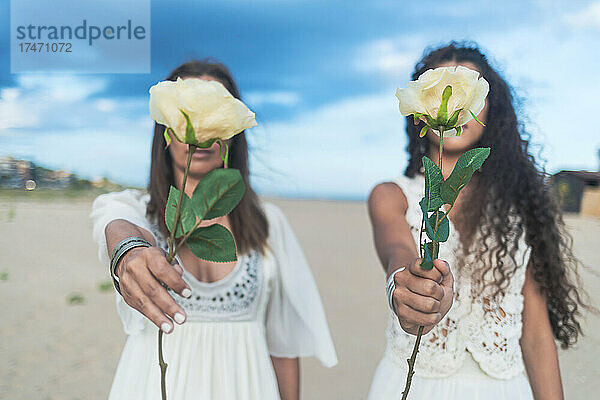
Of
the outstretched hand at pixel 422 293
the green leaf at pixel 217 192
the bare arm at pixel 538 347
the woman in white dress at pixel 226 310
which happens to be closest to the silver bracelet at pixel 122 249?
the green leaf at pixel 217 192

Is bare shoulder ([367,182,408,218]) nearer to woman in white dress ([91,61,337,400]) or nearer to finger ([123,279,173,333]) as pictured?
woman in white dress ([91,61,337,400])

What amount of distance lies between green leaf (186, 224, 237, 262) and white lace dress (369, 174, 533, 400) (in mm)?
598

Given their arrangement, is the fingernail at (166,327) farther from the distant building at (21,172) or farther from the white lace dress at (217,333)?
the distant building at (21,172)

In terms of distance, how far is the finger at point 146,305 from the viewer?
0.46 metres

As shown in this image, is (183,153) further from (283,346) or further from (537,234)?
(537,234)

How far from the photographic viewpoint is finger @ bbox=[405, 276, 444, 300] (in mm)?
489

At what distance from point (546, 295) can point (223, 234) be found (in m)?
0.80

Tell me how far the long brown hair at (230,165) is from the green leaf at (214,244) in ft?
2.27

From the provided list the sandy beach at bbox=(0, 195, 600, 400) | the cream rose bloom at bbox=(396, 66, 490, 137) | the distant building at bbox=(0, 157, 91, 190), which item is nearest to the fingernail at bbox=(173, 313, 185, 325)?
the cream rose bloom at bbox=(396, 66, 490, 137)

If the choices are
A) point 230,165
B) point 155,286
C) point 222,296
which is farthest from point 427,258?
point 230,165

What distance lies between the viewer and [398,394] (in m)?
0.99

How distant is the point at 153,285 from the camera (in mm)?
473

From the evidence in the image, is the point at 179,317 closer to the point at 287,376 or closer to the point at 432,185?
the point at 432,185

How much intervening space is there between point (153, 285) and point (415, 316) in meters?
0.24
